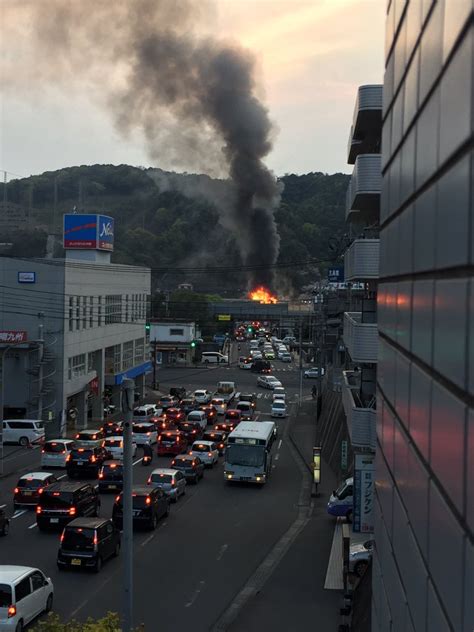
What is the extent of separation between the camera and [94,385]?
51344mm

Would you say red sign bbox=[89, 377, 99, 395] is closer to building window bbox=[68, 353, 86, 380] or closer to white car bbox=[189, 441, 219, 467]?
building window bbox=[68, 353, 86, 380]

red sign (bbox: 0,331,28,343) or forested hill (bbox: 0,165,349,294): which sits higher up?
forested hill (bbox: 0,165,349,294)

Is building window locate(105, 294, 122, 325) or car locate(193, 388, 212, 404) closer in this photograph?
building window locate(105, 294, 122, 325)

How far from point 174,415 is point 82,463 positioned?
17.6 m

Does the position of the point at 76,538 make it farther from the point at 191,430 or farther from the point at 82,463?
the point at 191,430

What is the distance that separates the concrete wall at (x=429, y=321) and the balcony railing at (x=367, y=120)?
7607mm

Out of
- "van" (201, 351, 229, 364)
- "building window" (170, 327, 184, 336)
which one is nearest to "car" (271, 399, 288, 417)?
"building window" (170, 327, 184, 336)

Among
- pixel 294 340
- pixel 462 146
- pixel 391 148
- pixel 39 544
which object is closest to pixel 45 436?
pixel 39 544

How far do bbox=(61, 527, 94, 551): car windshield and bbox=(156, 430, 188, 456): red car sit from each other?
1971 cm

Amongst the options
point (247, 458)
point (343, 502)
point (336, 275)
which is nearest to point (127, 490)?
point (343, 502)

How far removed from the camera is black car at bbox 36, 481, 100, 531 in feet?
77.2

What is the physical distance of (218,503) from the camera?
28875 mm

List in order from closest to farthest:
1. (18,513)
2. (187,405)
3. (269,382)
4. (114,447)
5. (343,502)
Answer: (343,502) → (18,513) → (114,447) → (187,405) → (269,382)

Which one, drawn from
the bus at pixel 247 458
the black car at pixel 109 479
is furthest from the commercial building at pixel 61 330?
the bus at pixel 247 458
